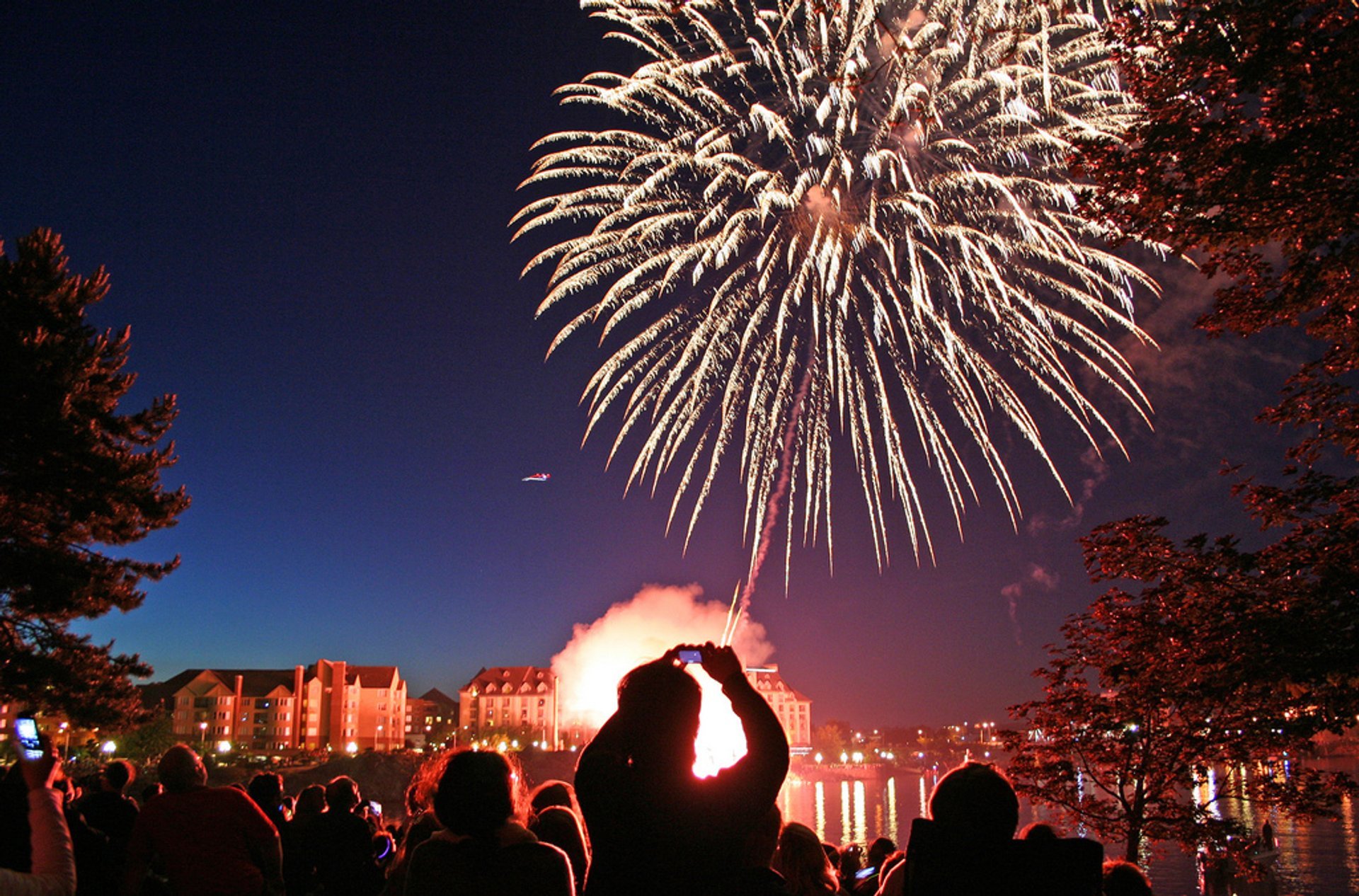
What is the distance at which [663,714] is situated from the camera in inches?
104

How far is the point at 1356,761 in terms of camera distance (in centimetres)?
17862

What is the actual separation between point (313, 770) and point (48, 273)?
64765 mm

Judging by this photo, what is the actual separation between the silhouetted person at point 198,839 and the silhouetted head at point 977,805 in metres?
4.07

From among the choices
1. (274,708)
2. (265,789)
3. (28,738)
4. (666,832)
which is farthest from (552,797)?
(274,708)

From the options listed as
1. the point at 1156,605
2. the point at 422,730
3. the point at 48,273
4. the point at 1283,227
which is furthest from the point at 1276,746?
the point at 422,730

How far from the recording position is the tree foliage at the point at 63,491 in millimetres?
20125

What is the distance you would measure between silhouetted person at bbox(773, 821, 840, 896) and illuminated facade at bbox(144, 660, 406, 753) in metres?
104

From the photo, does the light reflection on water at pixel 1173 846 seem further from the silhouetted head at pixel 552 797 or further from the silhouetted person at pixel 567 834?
the silhouetted person at pixel 567 834

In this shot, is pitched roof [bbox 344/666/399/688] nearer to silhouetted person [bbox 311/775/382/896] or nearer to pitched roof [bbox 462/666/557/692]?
pitched roof [bbox 462/666/557/692]

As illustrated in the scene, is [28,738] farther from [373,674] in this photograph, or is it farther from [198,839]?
[373,674]

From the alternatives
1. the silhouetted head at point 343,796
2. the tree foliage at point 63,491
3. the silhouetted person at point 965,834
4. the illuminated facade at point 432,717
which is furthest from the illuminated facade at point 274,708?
the silhouetted person at point 965,834

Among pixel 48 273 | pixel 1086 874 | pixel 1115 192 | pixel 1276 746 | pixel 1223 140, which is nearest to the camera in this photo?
pixel 1086 874

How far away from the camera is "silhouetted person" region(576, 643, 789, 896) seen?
99.3 inches

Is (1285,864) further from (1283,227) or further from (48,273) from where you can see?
(48,273)
